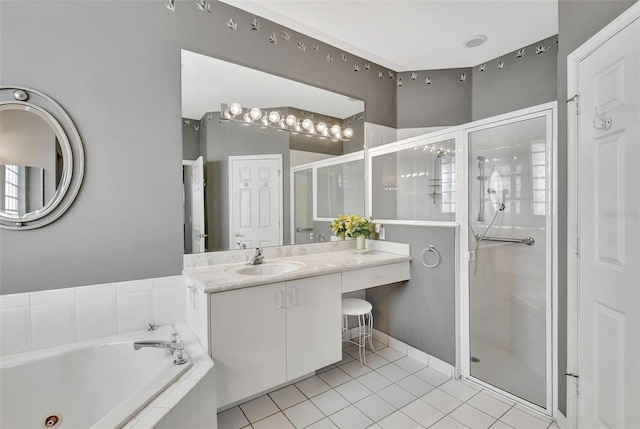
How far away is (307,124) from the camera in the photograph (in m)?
2.64

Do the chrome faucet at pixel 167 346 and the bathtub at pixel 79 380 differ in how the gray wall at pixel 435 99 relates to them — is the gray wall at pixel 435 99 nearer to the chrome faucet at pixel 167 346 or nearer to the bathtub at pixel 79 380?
the chrome faucet at pixel 167 346

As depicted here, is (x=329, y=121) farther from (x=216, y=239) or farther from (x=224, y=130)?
(x=216, y=239)

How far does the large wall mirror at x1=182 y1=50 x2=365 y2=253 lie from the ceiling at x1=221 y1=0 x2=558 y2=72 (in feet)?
1.53

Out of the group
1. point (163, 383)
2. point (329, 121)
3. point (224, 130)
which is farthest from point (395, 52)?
point (163, 383)

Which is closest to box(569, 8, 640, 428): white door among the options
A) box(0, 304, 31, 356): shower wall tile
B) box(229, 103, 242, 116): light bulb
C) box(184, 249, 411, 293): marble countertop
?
box(184, 249, 411, 293): marble countertop

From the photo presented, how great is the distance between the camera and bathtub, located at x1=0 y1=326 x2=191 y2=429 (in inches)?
53.7

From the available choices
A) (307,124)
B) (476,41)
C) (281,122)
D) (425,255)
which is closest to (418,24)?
(476,41)

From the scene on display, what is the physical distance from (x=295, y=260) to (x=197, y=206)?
866 mm

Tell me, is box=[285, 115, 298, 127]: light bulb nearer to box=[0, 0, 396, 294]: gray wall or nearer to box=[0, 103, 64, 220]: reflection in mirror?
box=[0, 0, 396, 294]: gray wall

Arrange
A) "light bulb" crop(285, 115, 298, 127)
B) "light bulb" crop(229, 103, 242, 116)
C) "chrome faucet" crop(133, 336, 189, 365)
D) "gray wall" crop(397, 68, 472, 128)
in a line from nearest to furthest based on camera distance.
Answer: "chrome faucet" crop(133, 336, 189, 365) < "light bulb" crop(229, 103, 242, 116) < "light bulb" crop(285, 115, 298, 127) < "gray wall" crop(397, 68, 472, 128)

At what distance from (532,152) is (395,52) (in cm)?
155

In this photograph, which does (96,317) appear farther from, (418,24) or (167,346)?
(418,24)

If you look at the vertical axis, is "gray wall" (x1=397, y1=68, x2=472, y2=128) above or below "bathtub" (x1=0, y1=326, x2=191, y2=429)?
above

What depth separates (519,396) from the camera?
1987 mm
